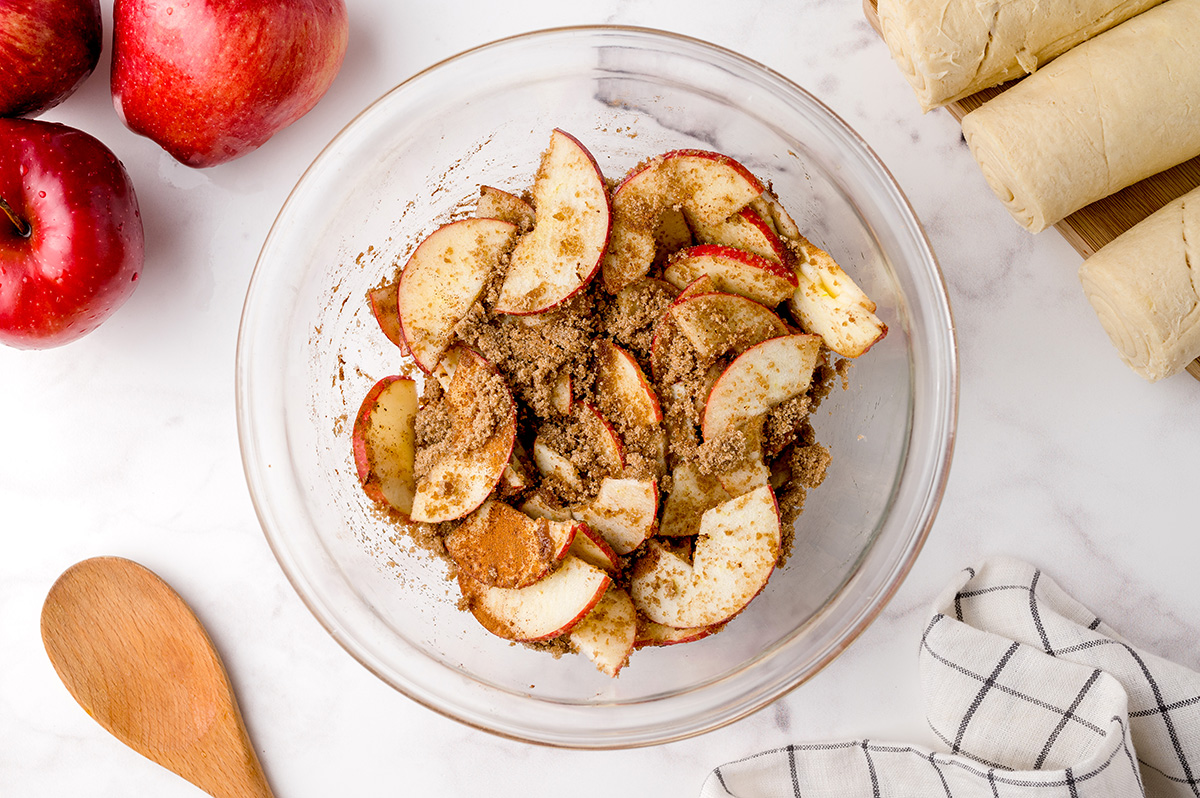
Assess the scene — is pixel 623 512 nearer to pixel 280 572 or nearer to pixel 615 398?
pixel 615 398

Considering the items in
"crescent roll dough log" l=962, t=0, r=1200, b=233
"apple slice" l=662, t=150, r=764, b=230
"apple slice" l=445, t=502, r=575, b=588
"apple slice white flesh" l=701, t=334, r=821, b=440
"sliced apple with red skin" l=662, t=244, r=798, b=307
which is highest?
"crescent roll dough log" l=962, t=0, r=1200, b=233

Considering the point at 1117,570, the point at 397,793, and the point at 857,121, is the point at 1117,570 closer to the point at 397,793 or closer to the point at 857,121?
the point at 857,121

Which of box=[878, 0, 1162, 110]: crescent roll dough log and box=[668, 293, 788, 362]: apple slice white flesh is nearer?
box=[668, 293, 788, 362]: apple slice white flesh

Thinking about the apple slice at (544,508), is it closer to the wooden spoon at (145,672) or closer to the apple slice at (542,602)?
the apple slice at (542,602)

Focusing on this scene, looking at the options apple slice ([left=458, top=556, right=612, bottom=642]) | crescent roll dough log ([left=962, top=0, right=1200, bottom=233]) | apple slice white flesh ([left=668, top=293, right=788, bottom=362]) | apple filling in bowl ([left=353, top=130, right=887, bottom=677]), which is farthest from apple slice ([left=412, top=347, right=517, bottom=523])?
crescent roll dough log ([left=962, top=0, right=1200, bottom=233])

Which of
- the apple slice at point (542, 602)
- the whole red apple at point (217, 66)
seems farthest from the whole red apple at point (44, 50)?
the apple slice at point (542, 602)

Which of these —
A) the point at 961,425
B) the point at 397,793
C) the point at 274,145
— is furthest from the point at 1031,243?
the point at 397,793

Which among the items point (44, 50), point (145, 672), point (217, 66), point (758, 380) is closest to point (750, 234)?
point (758, 380)

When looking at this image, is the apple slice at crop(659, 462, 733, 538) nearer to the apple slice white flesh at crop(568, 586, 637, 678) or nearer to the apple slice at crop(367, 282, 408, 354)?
the apple slice white flesh at crop(568, 586, 637, 678)
